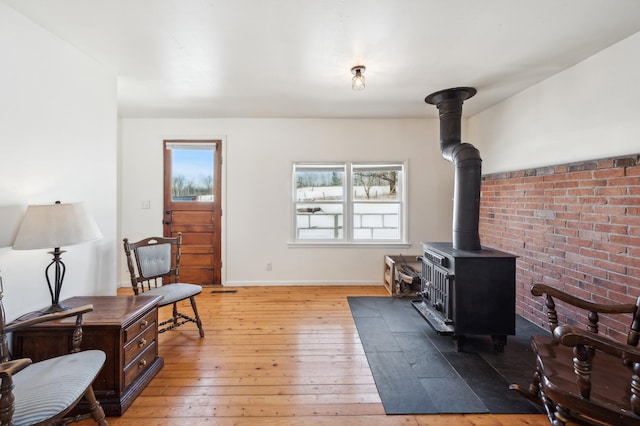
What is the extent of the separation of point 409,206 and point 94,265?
3698 millimetres

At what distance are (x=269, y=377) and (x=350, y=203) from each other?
265 cm

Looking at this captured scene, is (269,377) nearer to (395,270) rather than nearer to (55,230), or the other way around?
(55,230)

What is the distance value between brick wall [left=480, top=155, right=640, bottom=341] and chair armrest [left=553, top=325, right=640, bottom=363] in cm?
124

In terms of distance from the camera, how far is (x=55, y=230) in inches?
68.9

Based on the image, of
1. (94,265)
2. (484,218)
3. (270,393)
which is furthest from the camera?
(484,218)

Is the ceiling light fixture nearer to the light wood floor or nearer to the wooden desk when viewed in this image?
the light wood floor

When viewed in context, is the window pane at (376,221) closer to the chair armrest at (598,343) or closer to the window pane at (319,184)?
the window pane at (319,184)

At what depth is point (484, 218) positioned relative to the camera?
150 inches

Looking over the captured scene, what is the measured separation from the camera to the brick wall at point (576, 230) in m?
2.08

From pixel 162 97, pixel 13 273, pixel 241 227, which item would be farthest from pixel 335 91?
pixel 13 273

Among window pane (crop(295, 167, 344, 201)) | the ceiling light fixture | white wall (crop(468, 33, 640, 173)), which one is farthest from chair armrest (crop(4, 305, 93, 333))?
white wall (crop(468, 33, 640, 173))

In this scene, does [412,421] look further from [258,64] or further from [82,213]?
[258,64]

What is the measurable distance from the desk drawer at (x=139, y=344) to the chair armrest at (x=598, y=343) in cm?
237

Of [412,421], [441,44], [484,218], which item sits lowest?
[412,421]
